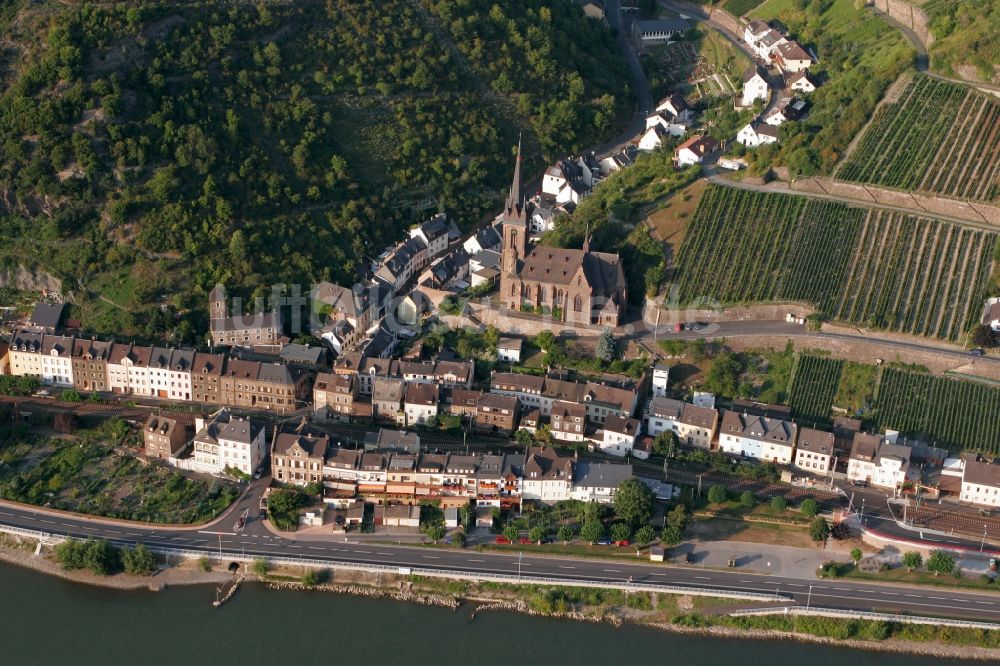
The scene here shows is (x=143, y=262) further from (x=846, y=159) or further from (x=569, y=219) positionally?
(x=846, y=159)

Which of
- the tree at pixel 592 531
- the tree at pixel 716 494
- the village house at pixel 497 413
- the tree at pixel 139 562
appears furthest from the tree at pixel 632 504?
the tree at pixel 139 562

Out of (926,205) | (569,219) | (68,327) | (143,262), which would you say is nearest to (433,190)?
(569,219)

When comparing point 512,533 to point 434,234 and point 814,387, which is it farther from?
point 434,234

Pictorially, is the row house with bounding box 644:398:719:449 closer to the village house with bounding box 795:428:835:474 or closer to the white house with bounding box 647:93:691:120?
the village house with bounding box 795:428:835:474

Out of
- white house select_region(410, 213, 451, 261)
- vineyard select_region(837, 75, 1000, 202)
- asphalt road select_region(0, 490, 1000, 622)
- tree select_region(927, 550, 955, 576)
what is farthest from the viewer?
white house select_region(410, 213, 451, 261)

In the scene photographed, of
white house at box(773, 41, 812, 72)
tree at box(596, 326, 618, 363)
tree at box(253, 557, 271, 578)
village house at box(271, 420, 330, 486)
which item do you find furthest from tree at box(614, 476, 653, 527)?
white house at box(773, 41, 812, 72)

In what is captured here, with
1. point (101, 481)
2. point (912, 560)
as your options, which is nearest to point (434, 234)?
point (101, 481)
